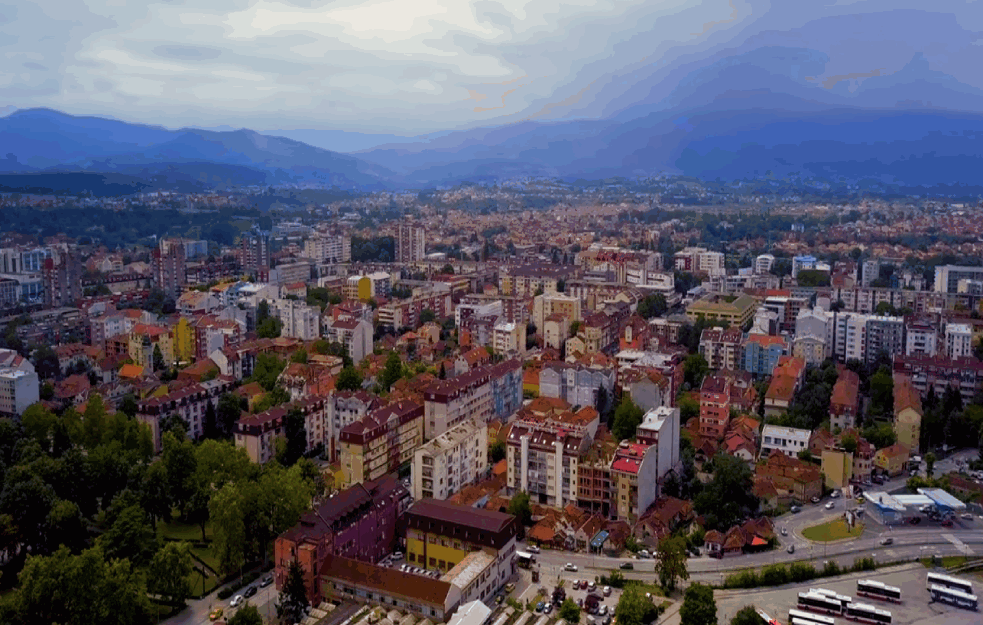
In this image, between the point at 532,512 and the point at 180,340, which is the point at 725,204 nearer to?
the point at 180,340

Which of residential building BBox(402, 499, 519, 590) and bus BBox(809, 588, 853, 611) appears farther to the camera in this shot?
residential building BBox(402, 499, 519, 590)

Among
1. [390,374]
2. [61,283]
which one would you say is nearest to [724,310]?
[390,374]

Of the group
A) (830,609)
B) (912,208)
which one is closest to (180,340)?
(830,609)

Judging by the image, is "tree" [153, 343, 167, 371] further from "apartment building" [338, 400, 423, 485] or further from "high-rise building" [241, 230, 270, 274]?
"high-rise building" [241, 230, 270, 274]

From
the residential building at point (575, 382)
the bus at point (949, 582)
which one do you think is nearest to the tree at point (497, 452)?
the residential building at point (575, 382)

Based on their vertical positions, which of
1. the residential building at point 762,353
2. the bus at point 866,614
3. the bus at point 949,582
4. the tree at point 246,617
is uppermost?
the residential building at point 762,353

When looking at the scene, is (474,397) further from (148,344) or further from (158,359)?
(158,359)

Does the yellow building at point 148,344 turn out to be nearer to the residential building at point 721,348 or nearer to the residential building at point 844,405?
the residential building at point 721,348

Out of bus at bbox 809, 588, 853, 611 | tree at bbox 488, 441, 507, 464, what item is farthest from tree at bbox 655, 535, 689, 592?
tree at bbox 488, 441, 507, 464
